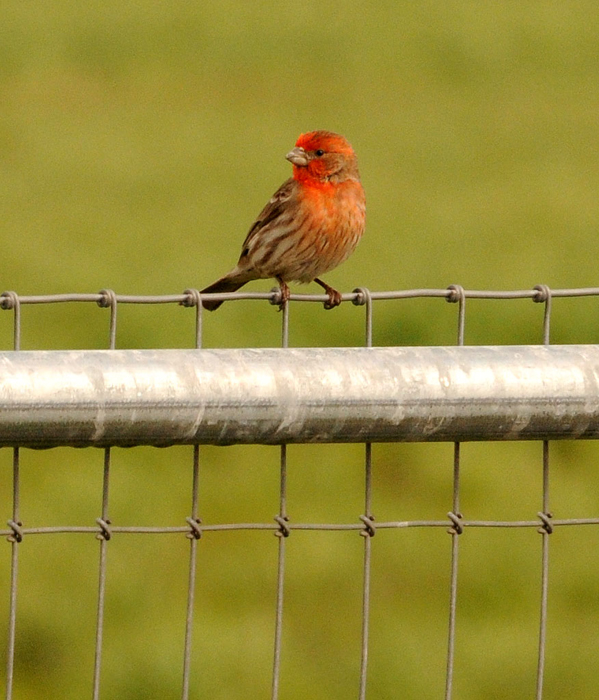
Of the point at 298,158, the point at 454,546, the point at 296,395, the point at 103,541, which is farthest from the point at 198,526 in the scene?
the point at 298,158

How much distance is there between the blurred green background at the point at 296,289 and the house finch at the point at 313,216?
1436mm

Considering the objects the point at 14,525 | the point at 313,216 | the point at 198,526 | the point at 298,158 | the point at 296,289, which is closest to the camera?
the point at 14,525

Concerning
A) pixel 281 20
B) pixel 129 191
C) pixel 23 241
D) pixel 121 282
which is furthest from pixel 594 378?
pixel 281 20

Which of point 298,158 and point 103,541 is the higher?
point 298,158

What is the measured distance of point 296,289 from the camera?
6.97 metres

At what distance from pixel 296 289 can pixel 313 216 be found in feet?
4.84

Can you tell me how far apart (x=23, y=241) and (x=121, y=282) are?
1236 millimetres

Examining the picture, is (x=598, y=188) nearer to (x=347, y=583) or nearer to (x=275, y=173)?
(x=275, y=173)

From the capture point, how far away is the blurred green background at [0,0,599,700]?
6.18 m

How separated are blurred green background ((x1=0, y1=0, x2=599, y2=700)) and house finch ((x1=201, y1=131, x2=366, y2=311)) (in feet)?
4.71

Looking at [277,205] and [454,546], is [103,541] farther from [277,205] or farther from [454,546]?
[277,205]

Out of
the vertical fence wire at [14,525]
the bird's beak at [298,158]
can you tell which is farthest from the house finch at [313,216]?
the vertical fence wire at [14,525]

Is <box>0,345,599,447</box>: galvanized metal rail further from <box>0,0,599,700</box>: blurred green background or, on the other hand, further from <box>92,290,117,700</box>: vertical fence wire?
<box>0,0,599,700</box>: blurred green background

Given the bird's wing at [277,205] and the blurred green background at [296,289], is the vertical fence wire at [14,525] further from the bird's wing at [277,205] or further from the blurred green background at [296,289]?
the blurred green background at [296,289]
